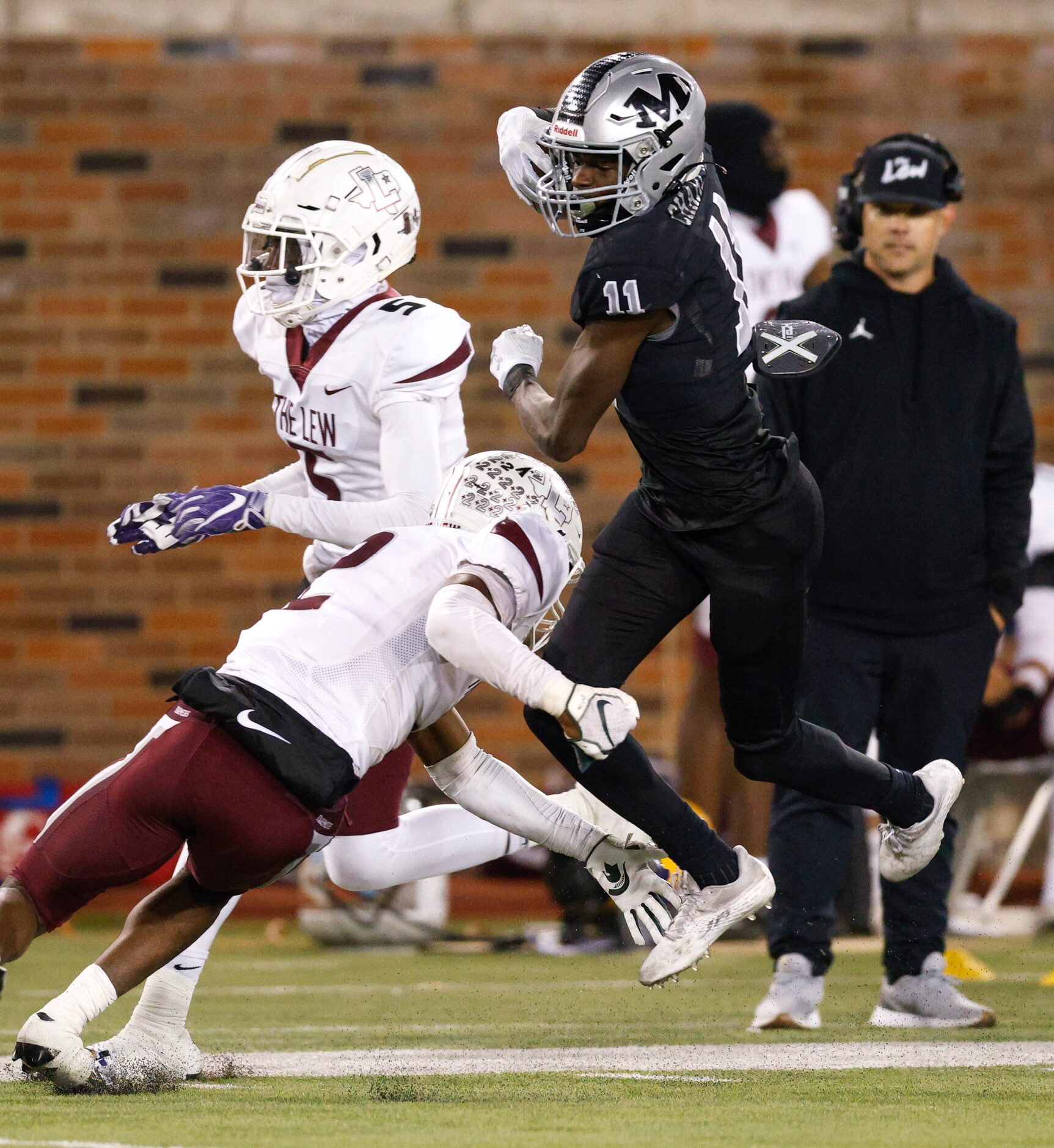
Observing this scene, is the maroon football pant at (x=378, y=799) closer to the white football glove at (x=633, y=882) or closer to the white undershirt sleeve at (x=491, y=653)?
the white football glove at (x=633, y=882)

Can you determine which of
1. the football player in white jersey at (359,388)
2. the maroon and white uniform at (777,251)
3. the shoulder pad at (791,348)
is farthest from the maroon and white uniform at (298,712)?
the maroon and white uniform at (777,251)

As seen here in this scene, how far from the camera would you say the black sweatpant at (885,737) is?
456 cm

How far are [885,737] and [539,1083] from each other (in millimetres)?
1494

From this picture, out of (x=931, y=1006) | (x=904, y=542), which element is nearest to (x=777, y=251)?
(x=904, y=542)

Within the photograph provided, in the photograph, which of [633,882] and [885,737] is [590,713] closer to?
[633,882]

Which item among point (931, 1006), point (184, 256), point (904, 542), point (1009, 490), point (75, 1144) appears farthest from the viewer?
point (184, 256)

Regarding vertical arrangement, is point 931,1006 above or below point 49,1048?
below

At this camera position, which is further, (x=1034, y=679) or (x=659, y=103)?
(x=1034, y=679)

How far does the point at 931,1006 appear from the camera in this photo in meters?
4.53

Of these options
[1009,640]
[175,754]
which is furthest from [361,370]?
[1009,640]

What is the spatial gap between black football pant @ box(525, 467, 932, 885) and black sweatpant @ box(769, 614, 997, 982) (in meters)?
0.60

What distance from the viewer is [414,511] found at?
13.8ft

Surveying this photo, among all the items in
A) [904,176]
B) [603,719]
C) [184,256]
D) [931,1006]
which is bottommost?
[931,1006]

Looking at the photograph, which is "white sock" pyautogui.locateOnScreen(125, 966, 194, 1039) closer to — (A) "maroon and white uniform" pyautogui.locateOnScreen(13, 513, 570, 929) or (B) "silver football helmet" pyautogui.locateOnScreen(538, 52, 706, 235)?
(A) "maroon and white uniform" pyautogui.locateOnScreen(13, 513, 570, 929)
